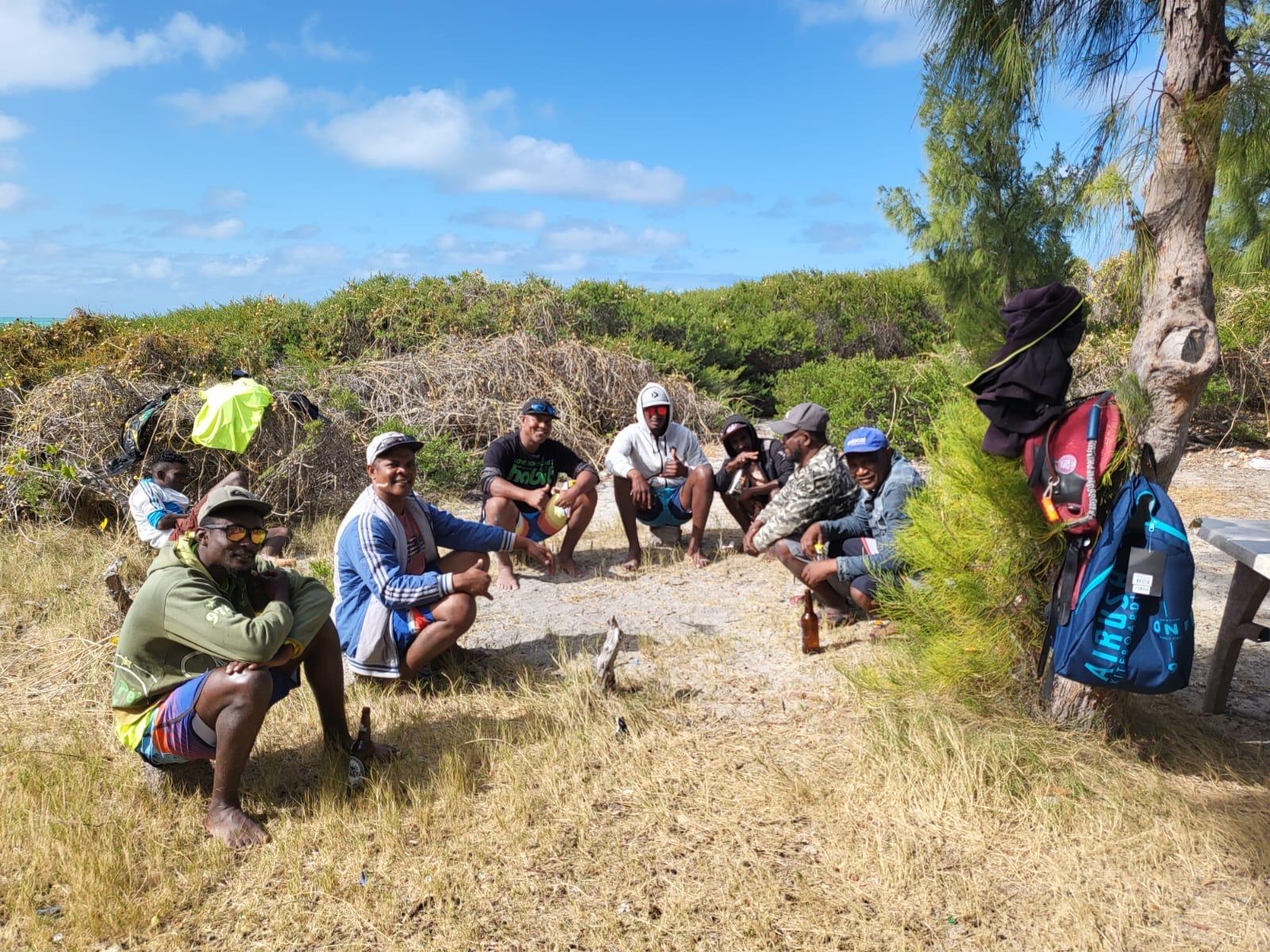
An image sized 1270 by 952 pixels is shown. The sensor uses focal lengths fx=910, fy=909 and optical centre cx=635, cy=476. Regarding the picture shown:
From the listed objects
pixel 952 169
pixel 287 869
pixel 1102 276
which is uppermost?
pixel 952 169

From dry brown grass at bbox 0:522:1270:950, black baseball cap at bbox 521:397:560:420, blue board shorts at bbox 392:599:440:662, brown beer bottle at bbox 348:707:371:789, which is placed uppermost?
black baseball cap at bbox 521:397:560:420

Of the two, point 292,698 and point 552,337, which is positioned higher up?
point 552,337

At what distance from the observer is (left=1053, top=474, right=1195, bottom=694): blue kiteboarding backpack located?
311 cm

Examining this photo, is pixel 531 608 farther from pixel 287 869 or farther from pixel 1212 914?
pixel 1212 914

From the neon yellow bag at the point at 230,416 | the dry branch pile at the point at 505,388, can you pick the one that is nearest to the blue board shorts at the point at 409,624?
the neon yellow bag at the point at 230,416

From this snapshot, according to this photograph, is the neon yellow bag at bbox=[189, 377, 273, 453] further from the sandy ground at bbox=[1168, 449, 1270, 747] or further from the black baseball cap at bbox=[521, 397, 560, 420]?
the sandy ground at bbox=[1168, 449, 1270, 747]

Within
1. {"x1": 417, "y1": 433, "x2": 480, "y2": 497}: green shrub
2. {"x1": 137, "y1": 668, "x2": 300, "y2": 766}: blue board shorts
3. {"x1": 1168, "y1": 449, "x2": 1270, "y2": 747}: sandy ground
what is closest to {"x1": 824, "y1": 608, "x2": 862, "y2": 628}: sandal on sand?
{"x1": 1168, "y1": 449, "x2": 1270, "y2": 747}: sandy ground

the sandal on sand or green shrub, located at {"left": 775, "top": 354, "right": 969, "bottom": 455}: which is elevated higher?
green shrub, located at {"left": 775, "top": 354, "right": 969, "bottom": 455}

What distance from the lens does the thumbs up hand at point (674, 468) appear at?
683 cm

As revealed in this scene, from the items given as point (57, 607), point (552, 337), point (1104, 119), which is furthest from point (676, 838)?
point (552, 337)

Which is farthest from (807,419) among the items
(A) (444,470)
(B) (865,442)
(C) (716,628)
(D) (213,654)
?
(A) (444,470)

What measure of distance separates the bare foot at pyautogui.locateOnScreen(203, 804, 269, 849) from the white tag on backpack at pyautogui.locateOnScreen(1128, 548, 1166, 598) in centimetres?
317

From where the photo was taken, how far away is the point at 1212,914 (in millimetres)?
2797

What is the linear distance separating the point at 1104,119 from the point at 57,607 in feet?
20.7
